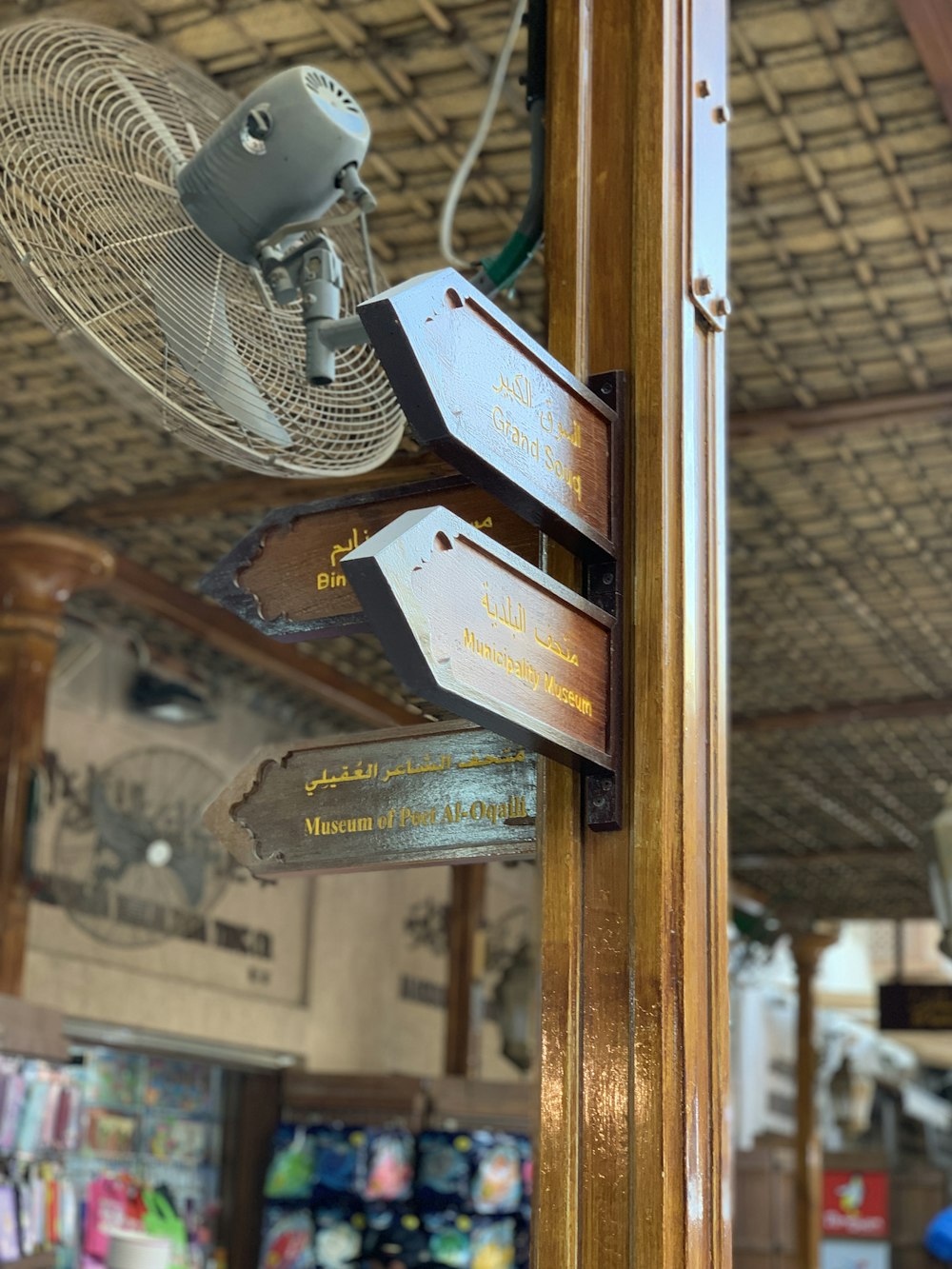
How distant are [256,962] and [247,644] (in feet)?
5.60

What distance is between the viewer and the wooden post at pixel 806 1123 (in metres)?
8.91

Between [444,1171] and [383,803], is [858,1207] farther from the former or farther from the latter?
[383,803]

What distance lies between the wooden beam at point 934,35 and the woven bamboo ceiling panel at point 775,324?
5 cm

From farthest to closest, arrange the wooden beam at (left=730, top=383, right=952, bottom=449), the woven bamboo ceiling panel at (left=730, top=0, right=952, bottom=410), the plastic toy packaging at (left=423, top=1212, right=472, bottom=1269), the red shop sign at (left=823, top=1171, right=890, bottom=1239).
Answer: the red shop sign at (left=823, top=1171, right=890, bottom=1239), the plastic toy packaging at (left=423, top=1212, right=472, bottom=1269), the wooden beam at (left=730, top=383, right=952, bottom=449), the woven bamboo ceiling panel at (left=730, top=0, right=952, bottom=410)

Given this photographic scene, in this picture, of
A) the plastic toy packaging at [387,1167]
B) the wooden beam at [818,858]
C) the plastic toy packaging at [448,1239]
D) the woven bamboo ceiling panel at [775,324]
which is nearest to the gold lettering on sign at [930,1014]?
the woven bamboo ceiling panel at [775,324]

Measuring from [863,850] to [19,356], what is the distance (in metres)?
6.31

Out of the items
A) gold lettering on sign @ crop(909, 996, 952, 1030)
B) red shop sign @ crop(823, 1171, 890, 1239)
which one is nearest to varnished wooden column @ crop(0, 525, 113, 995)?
gold lettering on sign @ crop(909, 996, 952, 1030)

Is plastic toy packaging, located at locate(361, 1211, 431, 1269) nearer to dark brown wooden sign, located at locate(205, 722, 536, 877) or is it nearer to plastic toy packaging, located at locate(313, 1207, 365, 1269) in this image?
plastic toy packaging, located at locate(313, 1207, 365, 1269)

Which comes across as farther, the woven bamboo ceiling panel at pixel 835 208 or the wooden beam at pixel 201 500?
the wooden beam at pixel 201 500

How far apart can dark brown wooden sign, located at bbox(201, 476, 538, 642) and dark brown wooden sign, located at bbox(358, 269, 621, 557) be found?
0.11 metres

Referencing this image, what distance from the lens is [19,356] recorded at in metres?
4.28

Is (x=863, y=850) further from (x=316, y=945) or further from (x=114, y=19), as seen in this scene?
(x=114, y=19)

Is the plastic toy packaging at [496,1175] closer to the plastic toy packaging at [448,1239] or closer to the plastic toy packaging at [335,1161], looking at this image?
the plastic toy packaging at [448,1239]

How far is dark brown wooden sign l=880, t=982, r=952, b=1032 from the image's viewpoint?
24.9 ft
